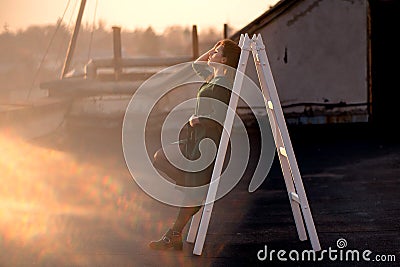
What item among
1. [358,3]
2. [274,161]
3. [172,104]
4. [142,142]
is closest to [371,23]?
[358,3]

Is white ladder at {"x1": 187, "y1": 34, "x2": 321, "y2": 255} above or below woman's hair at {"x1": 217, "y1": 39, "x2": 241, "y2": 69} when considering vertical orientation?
below

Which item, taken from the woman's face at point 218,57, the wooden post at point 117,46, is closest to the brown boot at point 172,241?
the woman's face at point 218,57

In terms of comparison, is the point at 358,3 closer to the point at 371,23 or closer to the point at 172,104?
the point at 371,23

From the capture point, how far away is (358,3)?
687 inches

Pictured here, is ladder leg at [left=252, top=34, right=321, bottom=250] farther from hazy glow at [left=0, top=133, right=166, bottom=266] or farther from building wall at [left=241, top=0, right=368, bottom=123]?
building wall at [left=241, top=0, right=368, bottom=123]

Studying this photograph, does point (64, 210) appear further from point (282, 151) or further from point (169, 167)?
point (282, 151)

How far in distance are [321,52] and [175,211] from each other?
904 cm

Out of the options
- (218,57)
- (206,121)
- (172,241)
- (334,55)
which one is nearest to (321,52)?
(334,55)

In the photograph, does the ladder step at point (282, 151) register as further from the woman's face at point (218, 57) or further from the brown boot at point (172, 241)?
the brown boot at point (172, 241)

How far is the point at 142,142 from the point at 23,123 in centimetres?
415

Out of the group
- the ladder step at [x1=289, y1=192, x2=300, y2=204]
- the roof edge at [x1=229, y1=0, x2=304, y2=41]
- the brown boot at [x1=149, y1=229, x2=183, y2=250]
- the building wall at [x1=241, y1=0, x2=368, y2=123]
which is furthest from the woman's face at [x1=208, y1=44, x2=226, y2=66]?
the building wall at [x1=241, y1=0, x2=368, y2=123]

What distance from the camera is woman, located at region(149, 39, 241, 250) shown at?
727 cm

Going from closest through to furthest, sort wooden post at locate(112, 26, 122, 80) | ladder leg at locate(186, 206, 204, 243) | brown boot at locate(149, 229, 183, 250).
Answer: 1. brown boot at locate(149, 229, 183, 250)
2. ladder leg at locate(186, 206, 204, 243)
3. wooden post at locate(112, 26, 122, 80)

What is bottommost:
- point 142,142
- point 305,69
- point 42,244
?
point 42,244
